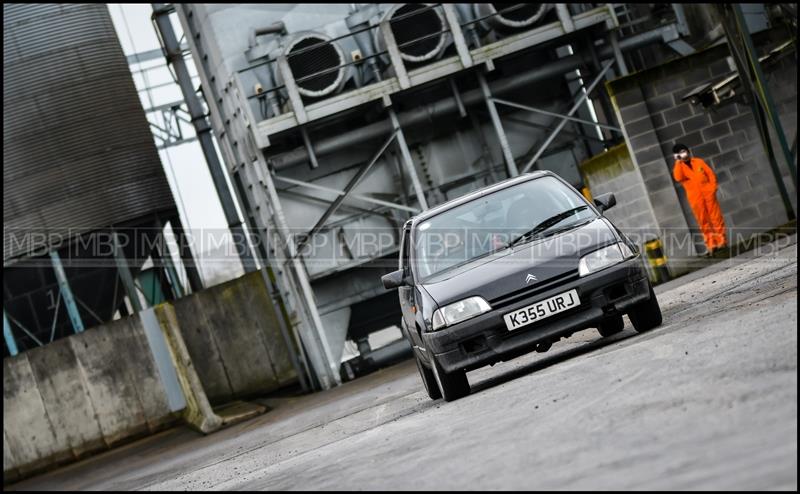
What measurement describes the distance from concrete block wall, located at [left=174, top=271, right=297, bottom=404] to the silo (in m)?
4.61

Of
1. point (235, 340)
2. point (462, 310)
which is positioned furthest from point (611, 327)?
point (235, 340)

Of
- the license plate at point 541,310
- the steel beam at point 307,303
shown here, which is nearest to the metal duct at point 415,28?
the steel beam at point 307,303

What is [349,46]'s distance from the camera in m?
22.9

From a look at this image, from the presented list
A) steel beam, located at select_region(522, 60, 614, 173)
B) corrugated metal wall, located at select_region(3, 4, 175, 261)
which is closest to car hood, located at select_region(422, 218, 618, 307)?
steel beam, located at select_region(522, 60, 614, 173)

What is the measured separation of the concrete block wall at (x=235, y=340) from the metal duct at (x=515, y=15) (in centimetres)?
711

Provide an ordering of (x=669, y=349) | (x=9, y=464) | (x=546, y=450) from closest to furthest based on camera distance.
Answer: (x=546, y=450)
(x=669, y=349)
(x=9, y=464)

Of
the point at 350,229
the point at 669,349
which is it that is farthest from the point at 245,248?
the point at 669,349

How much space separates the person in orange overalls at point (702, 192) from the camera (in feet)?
58.2

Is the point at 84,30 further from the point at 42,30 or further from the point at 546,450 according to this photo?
the point at 546,450

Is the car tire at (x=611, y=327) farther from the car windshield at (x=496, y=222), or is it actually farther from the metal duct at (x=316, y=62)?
the metal duct at (x=316, y=62)

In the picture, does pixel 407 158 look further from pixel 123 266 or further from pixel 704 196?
pixel 123 266

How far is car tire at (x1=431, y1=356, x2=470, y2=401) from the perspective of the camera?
30.9ft

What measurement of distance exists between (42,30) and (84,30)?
1.01 metres

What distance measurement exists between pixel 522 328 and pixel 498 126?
13.3 m
